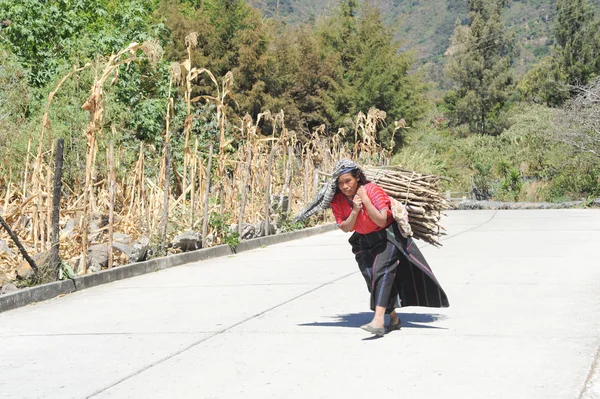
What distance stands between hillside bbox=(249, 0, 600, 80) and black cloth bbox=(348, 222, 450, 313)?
407 ft

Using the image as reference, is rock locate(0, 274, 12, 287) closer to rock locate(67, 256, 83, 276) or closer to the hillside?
rock locate(67, 256, 83, 276)

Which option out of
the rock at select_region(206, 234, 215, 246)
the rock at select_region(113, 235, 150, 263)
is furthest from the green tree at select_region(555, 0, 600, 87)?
the rock at select_region(113, 235, 150, 263)

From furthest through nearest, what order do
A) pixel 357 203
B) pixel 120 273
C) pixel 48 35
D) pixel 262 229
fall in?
pixel 48 35 → pixel 262 229 → pixel 120 273 → pixel 357 203

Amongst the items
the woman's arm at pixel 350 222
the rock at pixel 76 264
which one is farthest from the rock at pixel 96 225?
the woman's arm at pixel 350 222

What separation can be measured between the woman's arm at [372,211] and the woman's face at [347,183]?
0.23 feet

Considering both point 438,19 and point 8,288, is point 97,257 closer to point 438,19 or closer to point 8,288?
point 8,288

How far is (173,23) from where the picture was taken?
4338 centimetres

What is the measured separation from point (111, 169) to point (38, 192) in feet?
3.90

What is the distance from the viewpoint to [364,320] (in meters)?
8.50

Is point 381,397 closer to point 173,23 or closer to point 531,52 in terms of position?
point 173,23

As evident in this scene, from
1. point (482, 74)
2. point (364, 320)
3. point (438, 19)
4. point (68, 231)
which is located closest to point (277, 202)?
point (68, 231)

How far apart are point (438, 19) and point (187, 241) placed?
16231 cm

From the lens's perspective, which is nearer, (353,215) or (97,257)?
(353,215)

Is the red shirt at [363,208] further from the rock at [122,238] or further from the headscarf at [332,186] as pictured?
the rock at [122,238]
